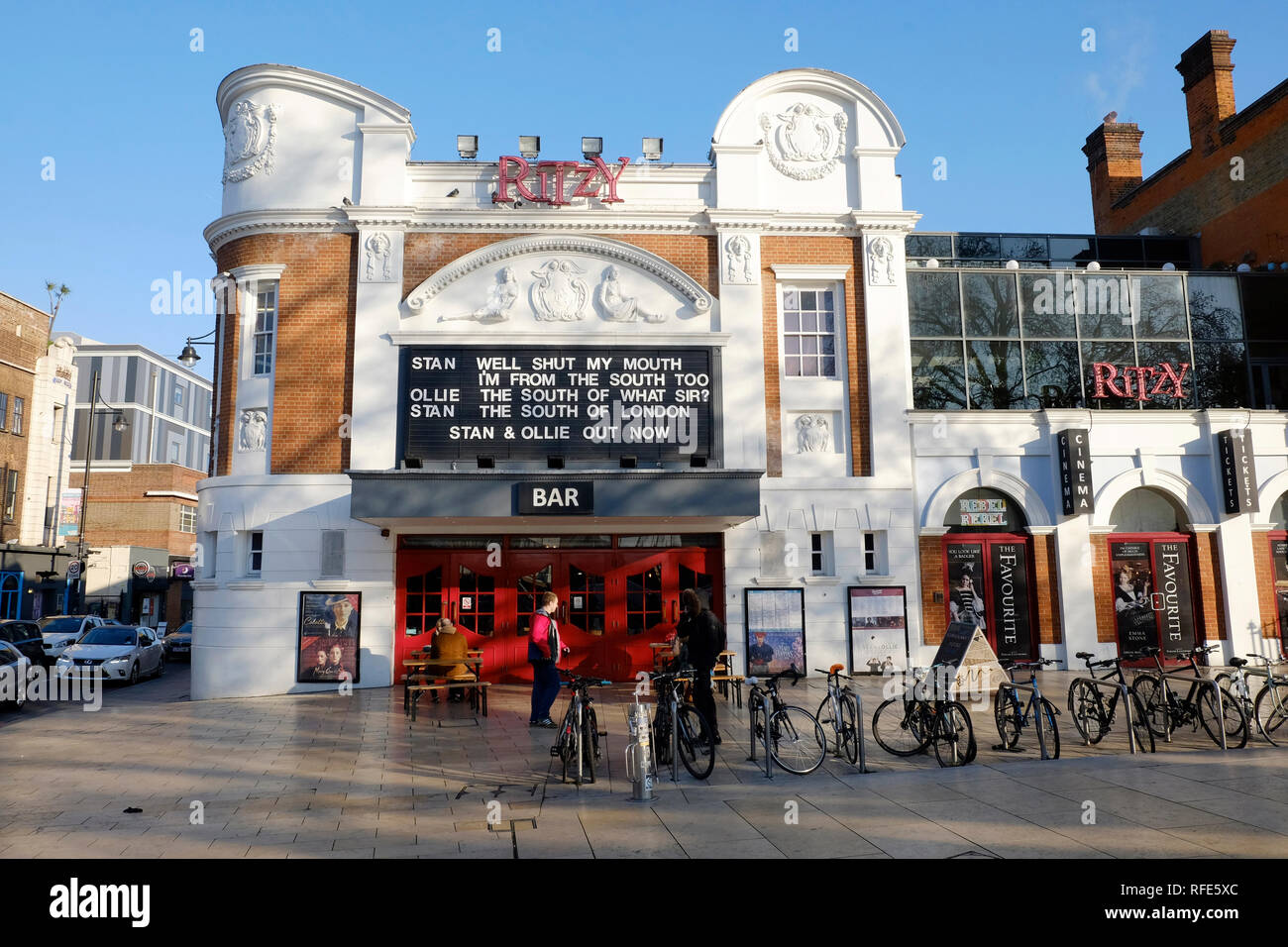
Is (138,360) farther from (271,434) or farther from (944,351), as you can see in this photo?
(944,351)

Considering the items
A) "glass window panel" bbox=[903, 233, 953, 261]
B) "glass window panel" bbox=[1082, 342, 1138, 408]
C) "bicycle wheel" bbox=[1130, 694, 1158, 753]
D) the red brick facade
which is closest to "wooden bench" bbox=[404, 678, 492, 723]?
"bicycle wheel" bbox=[1130, 694, 1158, 753]

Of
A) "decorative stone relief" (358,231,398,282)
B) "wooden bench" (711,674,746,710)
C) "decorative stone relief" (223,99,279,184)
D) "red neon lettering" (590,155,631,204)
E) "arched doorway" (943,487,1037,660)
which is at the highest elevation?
"decorative stone relief" (223,99,279,184)

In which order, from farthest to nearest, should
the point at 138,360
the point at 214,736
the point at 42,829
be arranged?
the point at 138,360 → the point at 214,736 → the point at 42,829

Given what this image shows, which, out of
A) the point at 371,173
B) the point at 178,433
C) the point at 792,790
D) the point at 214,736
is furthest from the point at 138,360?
the point at 792,790

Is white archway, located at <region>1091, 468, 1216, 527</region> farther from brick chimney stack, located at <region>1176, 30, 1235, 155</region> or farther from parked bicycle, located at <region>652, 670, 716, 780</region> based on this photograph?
parked bicycle, located at <region>652, 670, 716, 780</region>

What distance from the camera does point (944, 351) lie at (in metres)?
18.4

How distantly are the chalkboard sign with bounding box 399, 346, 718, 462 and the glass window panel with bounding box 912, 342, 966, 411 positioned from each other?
451 centimetres

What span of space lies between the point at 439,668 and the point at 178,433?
94.7 m

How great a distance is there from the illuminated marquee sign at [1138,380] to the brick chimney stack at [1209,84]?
7.68 m

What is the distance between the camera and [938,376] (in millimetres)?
18312

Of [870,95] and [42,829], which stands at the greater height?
[870,95]

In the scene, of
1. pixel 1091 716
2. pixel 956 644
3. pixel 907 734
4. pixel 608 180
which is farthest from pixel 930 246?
pixel 907 734

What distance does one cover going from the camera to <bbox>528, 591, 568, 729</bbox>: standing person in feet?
35.7

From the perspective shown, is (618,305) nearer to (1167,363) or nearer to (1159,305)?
(1159,305)
